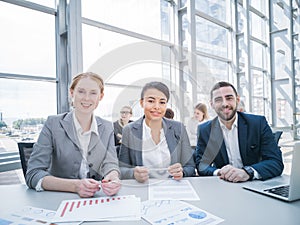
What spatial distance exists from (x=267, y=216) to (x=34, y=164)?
3.63ft

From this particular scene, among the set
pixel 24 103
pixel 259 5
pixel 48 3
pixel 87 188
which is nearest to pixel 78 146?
pixel 87 188

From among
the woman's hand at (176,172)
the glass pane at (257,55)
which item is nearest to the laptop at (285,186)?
the woman's hand at (176,172)

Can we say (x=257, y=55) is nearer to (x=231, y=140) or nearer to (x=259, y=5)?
(x=259, y=5)

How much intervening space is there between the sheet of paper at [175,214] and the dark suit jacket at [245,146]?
0.56m

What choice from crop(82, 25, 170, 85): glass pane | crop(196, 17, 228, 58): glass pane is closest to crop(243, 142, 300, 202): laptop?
crop(82, 25, 170, 85): glass pane

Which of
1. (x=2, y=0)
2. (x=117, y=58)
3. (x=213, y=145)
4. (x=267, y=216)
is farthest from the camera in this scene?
(x=2, y=0)

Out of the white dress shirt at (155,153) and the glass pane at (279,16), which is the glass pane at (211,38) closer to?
the glass pane at (279,16)

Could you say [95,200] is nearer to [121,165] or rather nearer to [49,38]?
[121,165]

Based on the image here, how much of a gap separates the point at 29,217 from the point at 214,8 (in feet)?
18.4

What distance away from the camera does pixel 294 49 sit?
616 cm

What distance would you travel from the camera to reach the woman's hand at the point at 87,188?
1.00 meters

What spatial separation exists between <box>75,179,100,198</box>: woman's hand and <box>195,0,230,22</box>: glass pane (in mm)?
4604

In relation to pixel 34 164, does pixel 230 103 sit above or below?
above

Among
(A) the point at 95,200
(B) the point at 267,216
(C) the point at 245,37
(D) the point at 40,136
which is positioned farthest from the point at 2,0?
(C) the point at 245,37
